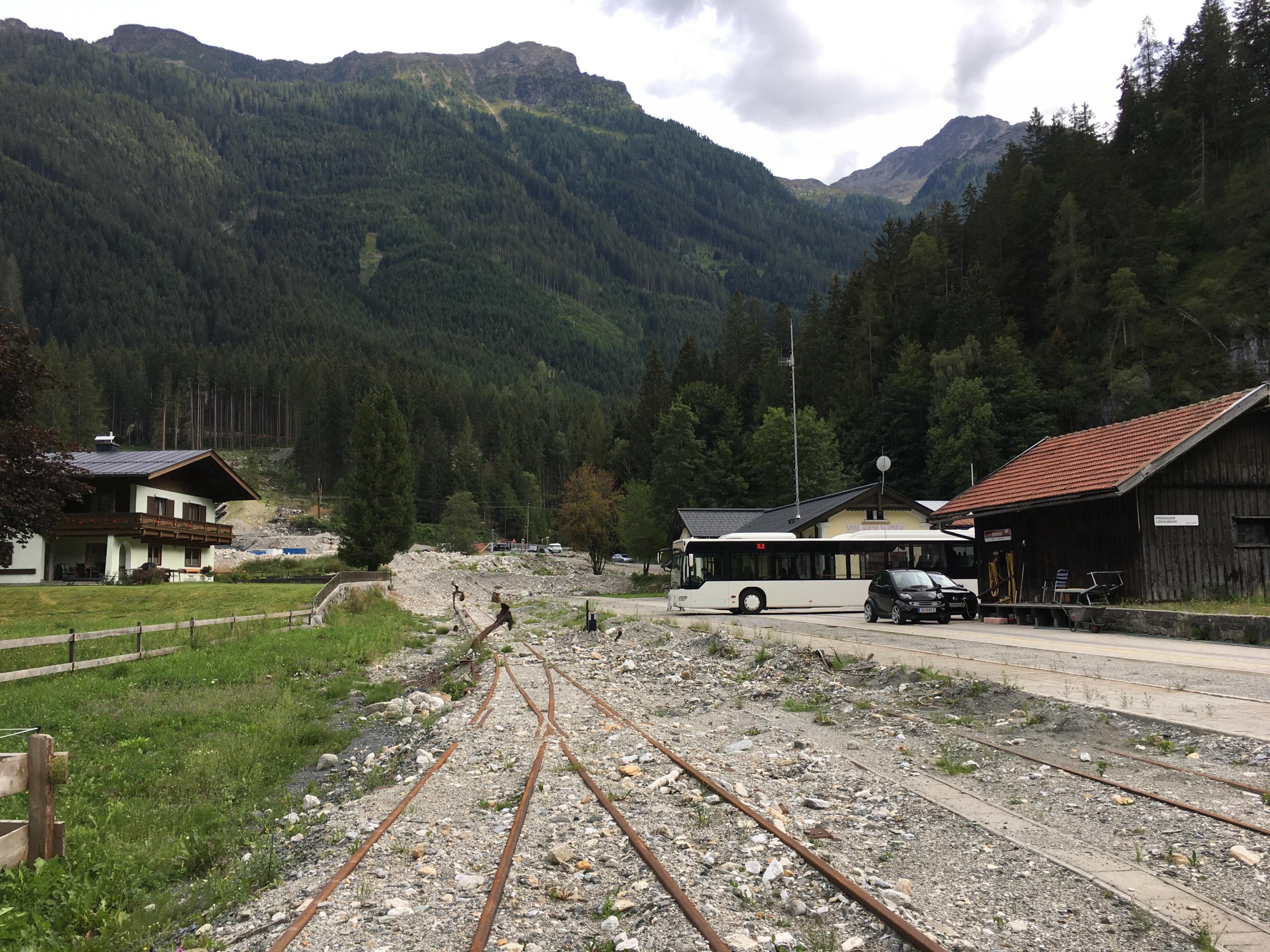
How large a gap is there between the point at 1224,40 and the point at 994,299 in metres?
35.5

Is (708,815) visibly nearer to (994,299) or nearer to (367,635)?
(367,635)

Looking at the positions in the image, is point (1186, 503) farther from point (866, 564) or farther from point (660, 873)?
point (660, 873)

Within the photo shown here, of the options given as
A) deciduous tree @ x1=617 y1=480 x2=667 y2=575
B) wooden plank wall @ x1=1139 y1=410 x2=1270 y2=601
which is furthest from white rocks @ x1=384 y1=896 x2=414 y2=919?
deciduous tree @ x1=617 y1=480 x2=667 y2=575

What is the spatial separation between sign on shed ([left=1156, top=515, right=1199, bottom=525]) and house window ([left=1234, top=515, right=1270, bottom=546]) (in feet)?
5.02

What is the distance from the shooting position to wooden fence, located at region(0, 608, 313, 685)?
46.0ft

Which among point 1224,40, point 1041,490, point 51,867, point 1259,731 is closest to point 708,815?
point 51,867

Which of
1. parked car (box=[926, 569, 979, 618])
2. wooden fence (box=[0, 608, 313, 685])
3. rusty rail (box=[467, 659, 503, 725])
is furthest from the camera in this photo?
parked car (box=[926, 569, 979, 618])

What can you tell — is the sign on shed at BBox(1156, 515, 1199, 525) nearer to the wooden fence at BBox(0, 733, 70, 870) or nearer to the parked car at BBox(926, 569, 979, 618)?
the parked car at BBox(926, 569, 979, 618)

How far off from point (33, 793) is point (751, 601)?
109 ft

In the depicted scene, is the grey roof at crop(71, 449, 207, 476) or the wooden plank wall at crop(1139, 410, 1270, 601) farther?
the grey roof at crop(71, 449, 207, 476)

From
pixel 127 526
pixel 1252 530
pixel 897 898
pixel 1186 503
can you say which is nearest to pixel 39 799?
pixel 897 898

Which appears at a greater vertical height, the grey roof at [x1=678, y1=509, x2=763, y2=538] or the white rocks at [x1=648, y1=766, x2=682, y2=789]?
the grey roof at [x1=678, y1=509, x2=763, y2=538]

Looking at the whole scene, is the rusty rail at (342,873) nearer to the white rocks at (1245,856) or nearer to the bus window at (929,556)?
the white rocks at (1245,856)

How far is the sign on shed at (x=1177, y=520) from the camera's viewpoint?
25.4 m
